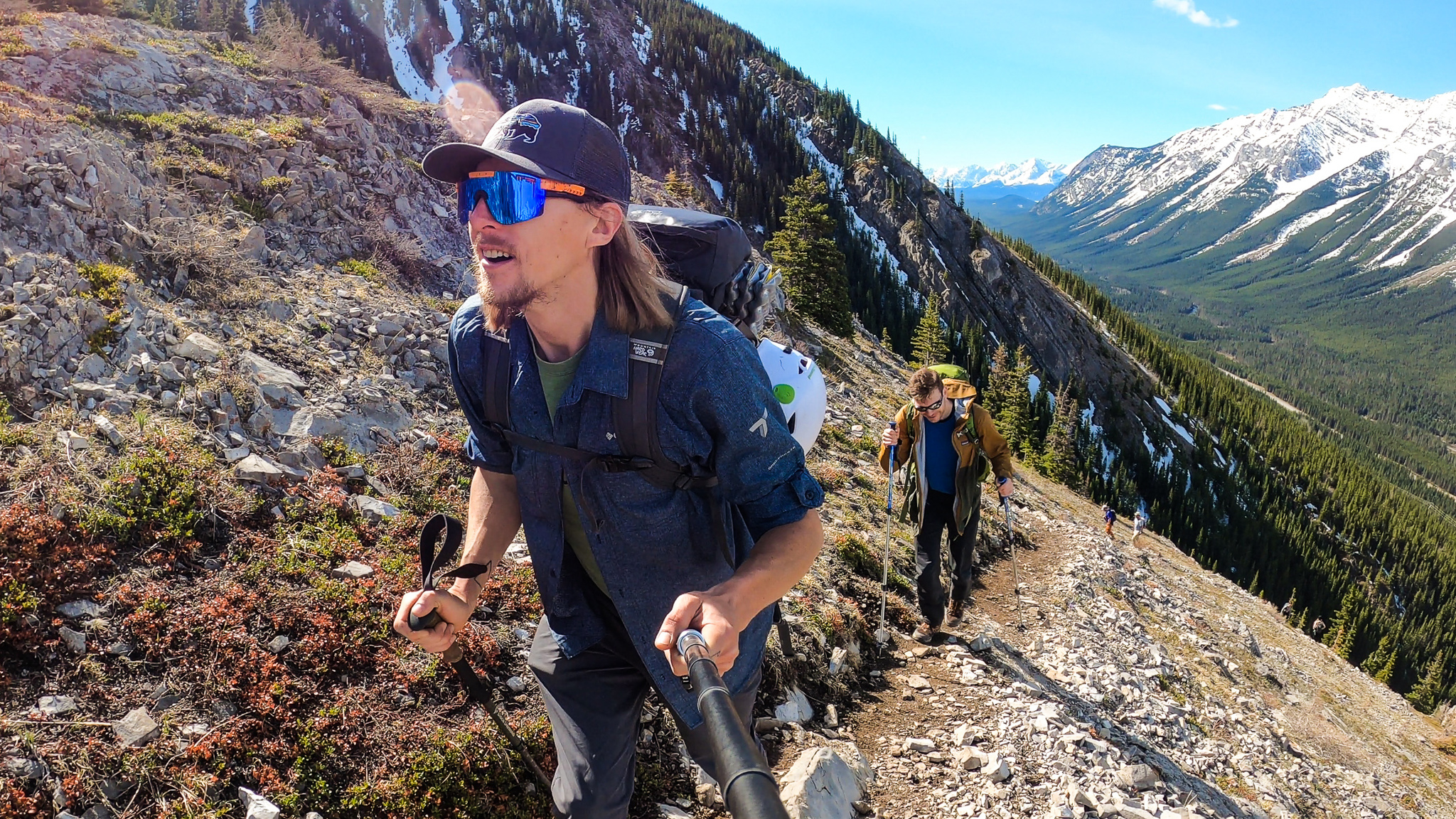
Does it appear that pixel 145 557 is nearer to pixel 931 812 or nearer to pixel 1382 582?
pixel 931 812

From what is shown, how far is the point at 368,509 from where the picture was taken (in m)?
6.21

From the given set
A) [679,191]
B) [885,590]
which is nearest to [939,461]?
[885,590]

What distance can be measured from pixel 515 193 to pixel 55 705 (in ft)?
12.8

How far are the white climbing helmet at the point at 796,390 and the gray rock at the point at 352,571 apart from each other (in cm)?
353

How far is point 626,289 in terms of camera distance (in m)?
2.51

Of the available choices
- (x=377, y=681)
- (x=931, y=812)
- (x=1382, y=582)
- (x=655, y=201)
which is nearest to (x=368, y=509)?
(x=377, y=681)

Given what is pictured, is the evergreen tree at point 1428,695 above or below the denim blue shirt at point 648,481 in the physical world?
below

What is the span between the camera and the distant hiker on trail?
321 inches

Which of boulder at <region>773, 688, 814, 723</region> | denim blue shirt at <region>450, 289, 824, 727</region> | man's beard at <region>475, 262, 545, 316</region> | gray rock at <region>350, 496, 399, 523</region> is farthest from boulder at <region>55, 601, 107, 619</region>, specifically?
boulder at <region>773, 688, 814, 723</region>

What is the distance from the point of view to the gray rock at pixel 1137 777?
6.27 m

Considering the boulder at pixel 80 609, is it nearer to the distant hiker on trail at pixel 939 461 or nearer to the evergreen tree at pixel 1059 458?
the distant hiker on trail at pixel 939 461

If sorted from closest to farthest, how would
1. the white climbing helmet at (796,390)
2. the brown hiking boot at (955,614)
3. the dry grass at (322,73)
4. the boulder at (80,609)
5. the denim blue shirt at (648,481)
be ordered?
the denim blue shirt at (648,481)
the boulder at (80,609)
the white climbing helmet at (796,390)
the brown hiking boot at (955,614)
the dry grass at (322,73)

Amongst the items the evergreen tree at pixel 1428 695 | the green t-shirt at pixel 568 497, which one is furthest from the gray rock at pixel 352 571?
the evergreen tree at pixel 1428 695

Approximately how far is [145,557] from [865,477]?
1181 centimetres
